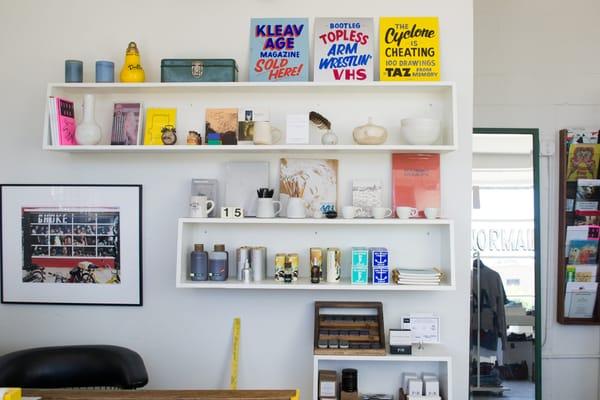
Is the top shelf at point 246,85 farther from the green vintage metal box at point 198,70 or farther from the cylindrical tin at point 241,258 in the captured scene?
the cylindrical tin at point 241,258

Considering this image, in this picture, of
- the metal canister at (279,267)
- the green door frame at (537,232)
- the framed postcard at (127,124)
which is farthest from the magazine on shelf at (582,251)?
the framed postcard at (127,124)

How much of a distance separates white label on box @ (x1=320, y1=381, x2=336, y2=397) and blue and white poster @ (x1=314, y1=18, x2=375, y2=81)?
143cm

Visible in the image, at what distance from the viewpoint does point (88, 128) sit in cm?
271

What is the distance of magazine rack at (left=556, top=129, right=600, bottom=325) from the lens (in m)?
3.49

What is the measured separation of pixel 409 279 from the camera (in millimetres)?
2605

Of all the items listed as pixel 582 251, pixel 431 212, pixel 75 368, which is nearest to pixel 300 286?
pixel 431 212

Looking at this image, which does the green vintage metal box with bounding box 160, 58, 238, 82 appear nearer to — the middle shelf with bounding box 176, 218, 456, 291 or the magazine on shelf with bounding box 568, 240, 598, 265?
the middle shelf with bounding box 176, 218, 456, 291

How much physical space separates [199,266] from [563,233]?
225 centimetres

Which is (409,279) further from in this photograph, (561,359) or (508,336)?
(561,359)

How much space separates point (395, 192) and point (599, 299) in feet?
5.47

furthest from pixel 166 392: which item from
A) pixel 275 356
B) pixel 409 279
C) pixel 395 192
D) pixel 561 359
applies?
pixel 561 359

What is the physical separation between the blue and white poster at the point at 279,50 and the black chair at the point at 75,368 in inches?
57.0

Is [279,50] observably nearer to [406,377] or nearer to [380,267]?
[380,267]

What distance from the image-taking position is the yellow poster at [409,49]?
2.72 m
